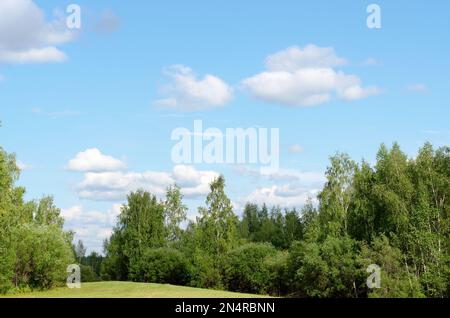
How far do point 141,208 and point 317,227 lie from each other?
2561cm

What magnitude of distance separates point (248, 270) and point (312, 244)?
10.7 m

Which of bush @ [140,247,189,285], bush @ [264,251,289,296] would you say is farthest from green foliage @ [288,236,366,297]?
bush @ [140,247,189,285]

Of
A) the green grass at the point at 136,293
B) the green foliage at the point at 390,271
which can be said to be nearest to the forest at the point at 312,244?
the green foliage at the point at 390,271

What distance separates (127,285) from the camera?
48031 mm

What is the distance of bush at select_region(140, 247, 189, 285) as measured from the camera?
204 ft

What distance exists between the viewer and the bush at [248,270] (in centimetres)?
5762

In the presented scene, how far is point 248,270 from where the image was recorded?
57781 mm

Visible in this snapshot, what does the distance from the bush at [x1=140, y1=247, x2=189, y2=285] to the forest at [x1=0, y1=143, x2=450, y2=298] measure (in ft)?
0.38

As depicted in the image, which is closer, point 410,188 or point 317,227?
point 410,188

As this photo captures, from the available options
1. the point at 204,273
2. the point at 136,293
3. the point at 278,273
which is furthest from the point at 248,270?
the point at 136,293

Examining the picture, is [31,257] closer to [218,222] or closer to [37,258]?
[37,258]

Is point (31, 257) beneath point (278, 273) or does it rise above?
above
